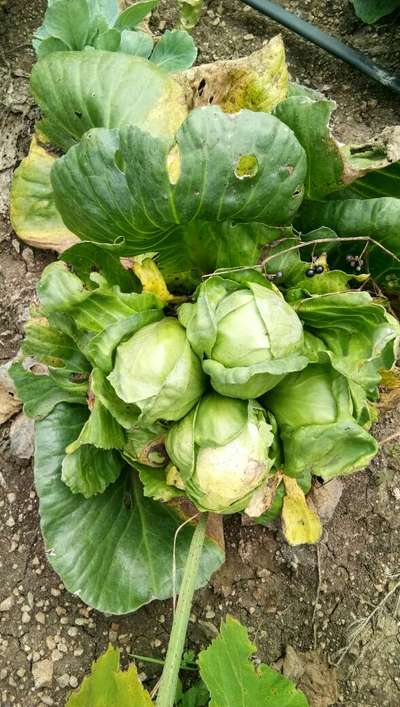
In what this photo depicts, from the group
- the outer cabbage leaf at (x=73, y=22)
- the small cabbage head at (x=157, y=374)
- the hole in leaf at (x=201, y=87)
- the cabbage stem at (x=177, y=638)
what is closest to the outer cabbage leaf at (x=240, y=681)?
the cabbage stem at (x=177, y=638)

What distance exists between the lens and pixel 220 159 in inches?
65.2

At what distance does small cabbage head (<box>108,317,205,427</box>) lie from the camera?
5.52 ft

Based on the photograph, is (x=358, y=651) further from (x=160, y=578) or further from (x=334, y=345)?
(x=334, y=345)

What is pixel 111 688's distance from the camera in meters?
1.66

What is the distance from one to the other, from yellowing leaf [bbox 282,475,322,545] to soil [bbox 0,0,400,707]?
0.44 metres

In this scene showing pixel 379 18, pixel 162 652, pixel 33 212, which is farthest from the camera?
pixel 379 18

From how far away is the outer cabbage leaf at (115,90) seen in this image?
83.0 inches

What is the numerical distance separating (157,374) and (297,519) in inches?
25.7

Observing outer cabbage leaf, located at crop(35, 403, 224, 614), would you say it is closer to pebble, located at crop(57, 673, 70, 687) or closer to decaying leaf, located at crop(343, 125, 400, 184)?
pebble, located at crop(57, 673, 70, 687)

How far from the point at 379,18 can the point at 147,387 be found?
2.29 m

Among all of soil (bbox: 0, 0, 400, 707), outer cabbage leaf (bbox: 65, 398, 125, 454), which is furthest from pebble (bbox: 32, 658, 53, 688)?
outer cabbage leaf (bbox: 65, 398, 125, 454)

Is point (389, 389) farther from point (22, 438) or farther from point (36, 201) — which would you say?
point (36, 201)

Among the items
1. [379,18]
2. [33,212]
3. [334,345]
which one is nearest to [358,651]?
[334,345]

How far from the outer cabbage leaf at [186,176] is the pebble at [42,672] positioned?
52.6 inches
